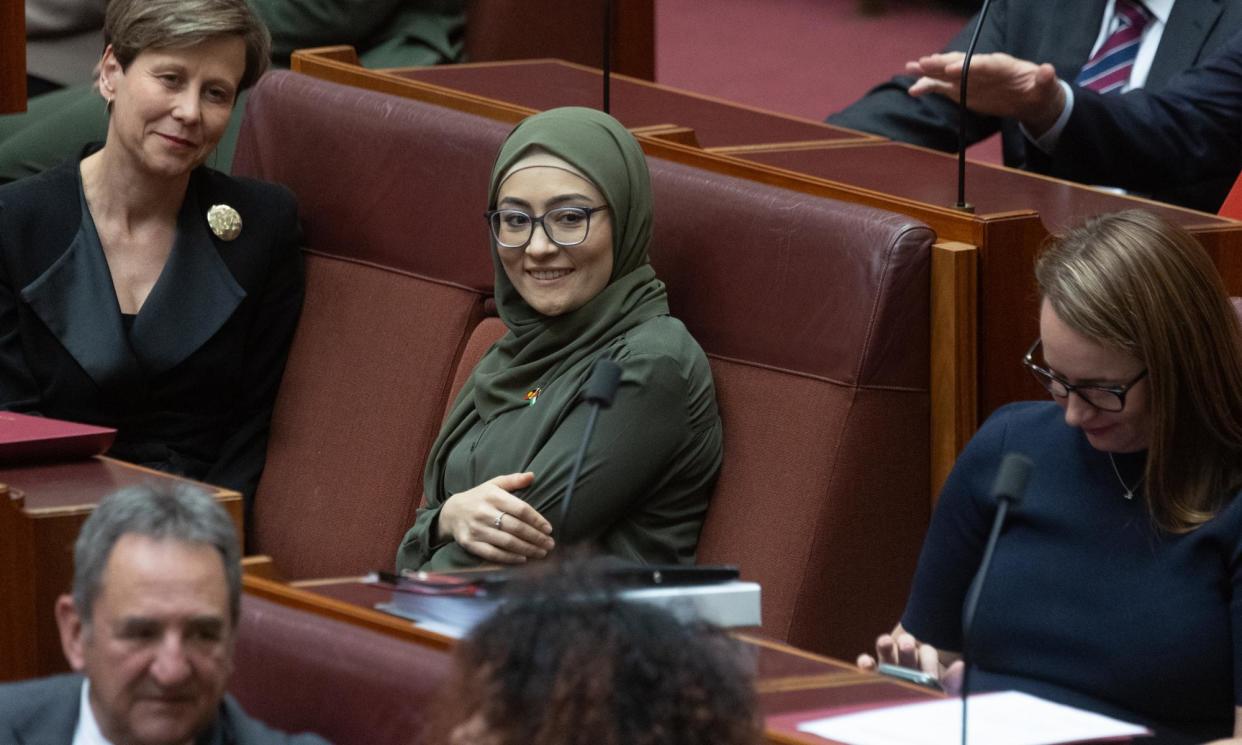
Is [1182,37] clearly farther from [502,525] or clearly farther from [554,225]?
[502,525]

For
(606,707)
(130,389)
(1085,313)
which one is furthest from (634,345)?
(606,707)

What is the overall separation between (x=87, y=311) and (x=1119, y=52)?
1.53 m

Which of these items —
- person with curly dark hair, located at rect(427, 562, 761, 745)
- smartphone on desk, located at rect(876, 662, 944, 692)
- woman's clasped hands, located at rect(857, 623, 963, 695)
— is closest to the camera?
person with curly dark hair, located at rect(427, 562, 761, 745)

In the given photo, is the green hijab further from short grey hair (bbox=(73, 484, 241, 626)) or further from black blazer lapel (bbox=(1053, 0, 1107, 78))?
black blazer lapel (bbox=(1053, 0, 1107, 78))

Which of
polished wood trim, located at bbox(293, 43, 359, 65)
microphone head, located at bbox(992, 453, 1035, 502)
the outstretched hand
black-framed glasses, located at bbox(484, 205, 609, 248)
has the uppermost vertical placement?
polished wood trim, located at bbox(293, 43, 359, 65)

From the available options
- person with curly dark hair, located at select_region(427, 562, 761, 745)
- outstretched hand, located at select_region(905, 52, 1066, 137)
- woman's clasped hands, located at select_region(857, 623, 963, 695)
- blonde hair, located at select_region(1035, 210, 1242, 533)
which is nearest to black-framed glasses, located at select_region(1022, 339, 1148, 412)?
blonde hair, located at select_region(1035, 210, 1242, 533)

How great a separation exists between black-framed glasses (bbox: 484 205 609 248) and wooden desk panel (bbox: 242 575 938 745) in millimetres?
669

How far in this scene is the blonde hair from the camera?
188 centimetres

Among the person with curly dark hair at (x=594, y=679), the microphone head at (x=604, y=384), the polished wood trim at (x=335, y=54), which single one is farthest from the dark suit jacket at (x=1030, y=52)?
the person with curly dark hair at (x=594, y=679)

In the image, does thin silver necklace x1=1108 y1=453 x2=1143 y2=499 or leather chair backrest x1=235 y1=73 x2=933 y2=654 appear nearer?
thin silver necklace x1=1108 y1=453 x2=1143 y2=499

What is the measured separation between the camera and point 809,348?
234 cm

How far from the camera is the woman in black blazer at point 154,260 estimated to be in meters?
2.67

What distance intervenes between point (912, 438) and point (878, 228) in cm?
23

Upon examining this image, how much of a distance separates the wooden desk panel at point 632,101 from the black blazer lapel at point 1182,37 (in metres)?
0.44
